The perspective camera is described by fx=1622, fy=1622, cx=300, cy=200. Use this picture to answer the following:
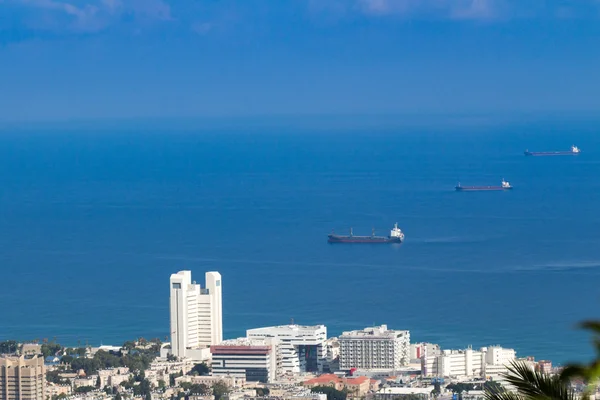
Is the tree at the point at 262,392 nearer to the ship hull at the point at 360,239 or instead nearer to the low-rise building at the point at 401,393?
the low-rise building at the point at 401,393

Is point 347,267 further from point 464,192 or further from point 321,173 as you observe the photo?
point 321,173

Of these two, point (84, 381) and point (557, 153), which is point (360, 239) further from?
point (557, 153)

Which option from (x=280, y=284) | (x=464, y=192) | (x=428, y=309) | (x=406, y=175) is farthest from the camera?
(x=406, y=175)

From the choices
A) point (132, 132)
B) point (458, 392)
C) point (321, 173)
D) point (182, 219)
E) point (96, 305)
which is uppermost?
point (132, 132)

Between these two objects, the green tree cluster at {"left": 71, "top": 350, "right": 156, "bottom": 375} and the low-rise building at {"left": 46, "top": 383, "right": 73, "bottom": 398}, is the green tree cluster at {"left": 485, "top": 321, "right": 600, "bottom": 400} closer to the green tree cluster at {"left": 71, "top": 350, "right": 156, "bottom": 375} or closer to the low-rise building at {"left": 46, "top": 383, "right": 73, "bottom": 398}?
the low-rise building at {"left": 46, "top": 383, "right": 73, "bottom": 398}

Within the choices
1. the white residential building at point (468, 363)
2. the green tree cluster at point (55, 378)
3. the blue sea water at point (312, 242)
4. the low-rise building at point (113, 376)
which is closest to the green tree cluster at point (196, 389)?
the low-rise building at point (113, 376)

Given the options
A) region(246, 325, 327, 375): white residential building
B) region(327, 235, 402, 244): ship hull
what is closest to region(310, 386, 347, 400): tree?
region(246, 325, 327, 375): white residential building

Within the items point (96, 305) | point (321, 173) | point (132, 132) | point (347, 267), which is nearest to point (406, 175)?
point (321, 173)
